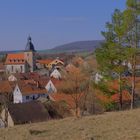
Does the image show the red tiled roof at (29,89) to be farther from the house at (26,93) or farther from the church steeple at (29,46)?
the church steeple at (29,46)

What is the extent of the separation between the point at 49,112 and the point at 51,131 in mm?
23341

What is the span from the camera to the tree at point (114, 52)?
2662cm

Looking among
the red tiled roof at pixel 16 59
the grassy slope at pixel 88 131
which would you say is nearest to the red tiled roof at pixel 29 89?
the grassy slope at pixel 88 131

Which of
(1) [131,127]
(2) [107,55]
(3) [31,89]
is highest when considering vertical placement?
(2) [107,55]

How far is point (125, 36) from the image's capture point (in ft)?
86.7

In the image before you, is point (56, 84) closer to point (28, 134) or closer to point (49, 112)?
point (49, 112)

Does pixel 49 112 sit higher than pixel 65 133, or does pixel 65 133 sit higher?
pixel 65 133

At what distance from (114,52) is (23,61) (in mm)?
94547

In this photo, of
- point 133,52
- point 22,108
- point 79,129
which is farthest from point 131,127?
point 22,108

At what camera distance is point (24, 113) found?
112 ft

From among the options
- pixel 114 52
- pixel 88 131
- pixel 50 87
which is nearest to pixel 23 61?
pixel 50 87

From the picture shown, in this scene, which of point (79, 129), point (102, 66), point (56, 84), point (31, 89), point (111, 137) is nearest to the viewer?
point (111, 137)

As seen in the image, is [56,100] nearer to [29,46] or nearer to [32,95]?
[32,95]

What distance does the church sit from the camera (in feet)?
382
